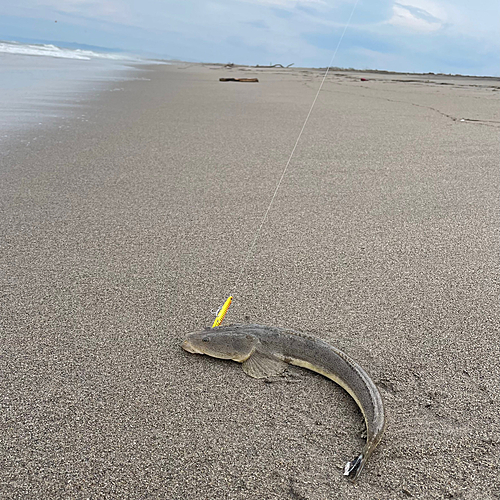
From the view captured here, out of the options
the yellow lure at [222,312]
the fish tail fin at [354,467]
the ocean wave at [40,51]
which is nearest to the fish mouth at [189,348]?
the yellow lure at [222,312]

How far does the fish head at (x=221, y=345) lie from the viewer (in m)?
2.01

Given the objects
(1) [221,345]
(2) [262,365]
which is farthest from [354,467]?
(1) [221,345]

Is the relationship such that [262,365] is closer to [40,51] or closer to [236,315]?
[236,315]

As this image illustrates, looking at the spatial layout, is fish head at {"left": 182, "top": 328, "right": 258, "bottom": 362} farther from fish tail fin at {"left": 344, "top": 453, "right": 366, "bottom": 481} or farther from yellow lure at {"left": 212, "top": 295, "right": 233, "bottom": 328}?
fish tail fin at {"left": 344, "top": 453, "right": 366, "bottom": 481}

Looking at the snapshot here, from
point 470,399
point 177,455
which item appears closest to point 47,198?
point 177,455

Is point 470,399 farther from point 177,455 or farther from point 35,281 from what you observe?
point 35,281

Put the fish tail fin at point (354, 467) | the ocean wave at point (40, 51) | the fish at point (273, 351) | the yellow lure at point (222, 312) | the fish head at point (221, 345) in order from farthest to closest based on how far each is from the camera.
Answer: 1. the ocean wave at point (40, 51)
2. the yellow lure at point (222, 312)
3. the fish head at point (221, 345)
4. the fish at point (273, 351)
5. the fish tail fin at point (354, 467)

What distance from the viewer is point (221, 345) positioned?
2.02 meters

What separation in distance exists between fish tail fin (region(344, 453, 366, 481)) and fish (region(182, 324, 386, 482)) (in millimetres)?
313

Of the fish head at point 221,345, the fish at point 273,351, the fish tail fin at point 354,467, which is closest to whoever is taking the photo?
the fish tail fin at point 354,467

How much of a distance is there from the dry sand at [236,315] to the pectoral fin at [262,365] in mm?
53

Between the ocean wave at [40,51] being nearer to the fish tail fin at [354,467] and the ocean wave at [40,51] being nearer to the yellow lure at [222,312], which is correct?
the yellow lure at [222,312]

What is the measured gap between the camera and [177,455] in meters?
1.53

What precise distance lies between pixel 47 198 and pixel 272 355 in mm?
2451
